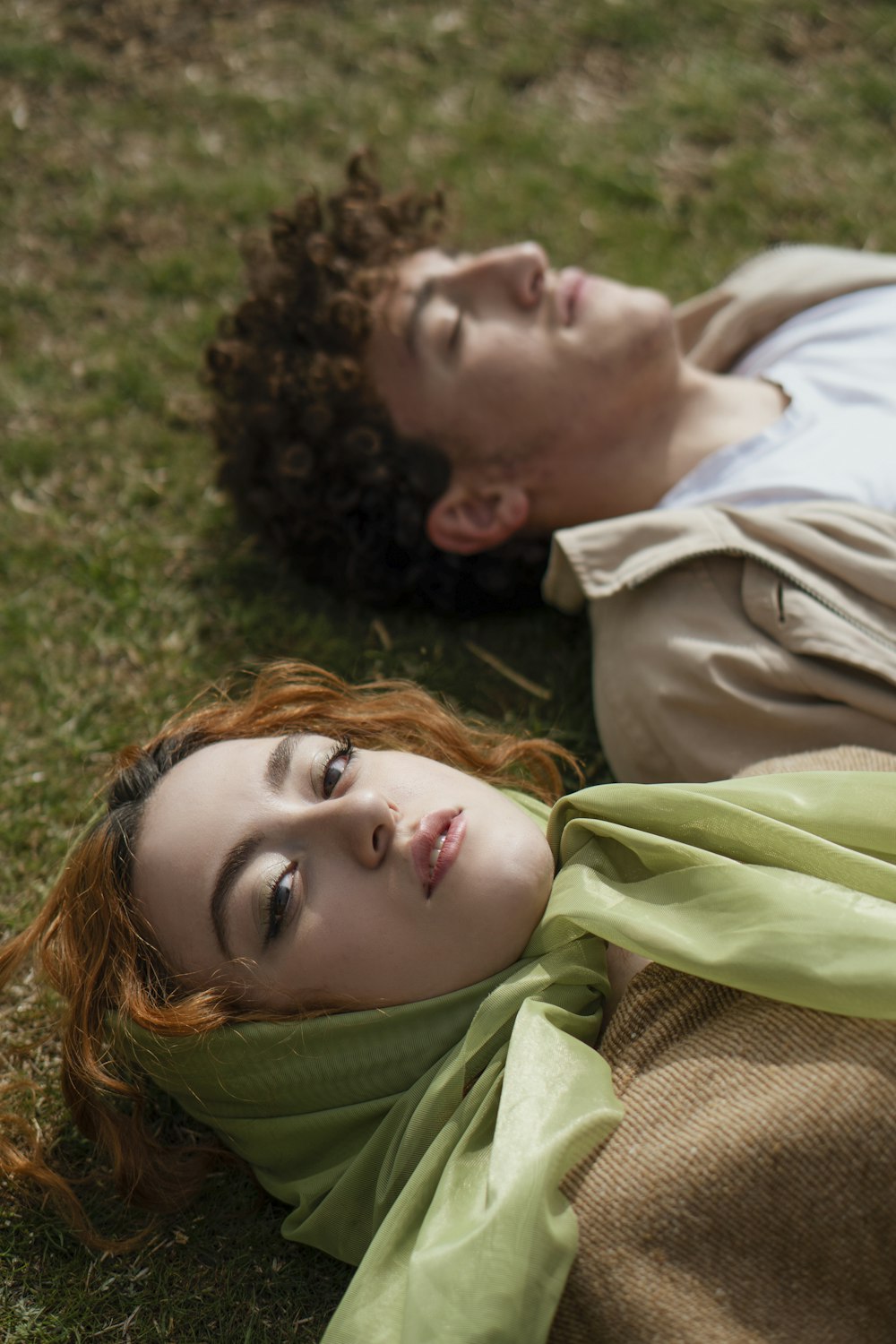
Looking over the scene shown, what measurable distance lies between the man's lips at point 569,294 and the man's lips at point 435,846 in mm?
1958

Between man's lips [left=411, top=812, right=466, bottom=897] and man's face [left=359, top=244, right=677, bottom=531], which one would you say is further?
man's face [left=359, top=244, right=677, bottom=531]

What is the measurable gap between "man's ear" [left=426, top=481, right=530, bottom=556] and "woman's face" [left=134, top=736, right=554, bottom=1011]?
149 centimetres

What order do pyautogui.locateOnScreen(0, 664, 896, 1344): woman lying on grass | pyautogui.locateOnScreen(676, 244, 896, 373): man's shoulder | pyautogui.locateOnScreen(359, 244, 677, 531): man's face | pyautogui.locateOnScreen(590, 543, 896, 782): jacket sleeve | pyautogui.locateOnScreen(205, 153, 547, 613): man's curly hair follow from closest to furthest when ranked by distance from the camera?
pyautogui.locateOnScreen(0, 664, 896, 1344): woman lying on grass, pyautogui.locateOnScreen(590, 543, 896, 782): jacket sleeve, pyautogui.locateOnScreen(359, 244, 677, 531): man's face, pyautogui.locateOnScreen(205, 153, 547, 613): man's curly hair, pyautogui.locateOnScreen(676, 244, 896, 373): man's shoulder

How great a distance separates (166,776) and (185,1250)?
1132 mm

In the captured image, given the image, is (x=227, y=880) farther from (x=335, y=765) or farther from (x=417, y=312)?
(x=417, y=312)

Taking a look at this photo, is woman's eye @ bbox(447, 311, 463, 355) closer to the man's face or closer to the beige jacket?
the man's face

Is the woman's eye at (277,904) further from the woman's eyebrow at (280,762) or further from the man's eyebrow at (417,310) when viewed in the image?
the man's eyebrow at (417,310)

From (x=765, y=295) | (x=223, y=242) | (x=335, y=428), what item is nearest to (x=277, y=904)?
(x=335, y=428)

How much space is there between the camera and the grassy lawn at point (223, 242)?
10.3 ft

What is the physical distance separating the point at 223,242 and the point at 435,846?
3.61 metres

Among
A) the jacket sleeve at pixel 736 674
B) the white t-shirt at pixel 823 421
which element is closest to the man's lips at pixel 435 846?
the jacket sleeve at pixel 736 674

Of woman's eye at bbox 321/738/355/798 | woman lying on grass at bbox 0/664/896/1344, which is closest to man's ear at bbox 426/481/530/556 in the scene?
woman lying on grass at bbox 0/664/896/1344

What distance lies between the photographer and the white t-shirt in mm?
3449

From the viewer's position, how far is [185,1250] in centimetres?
281
